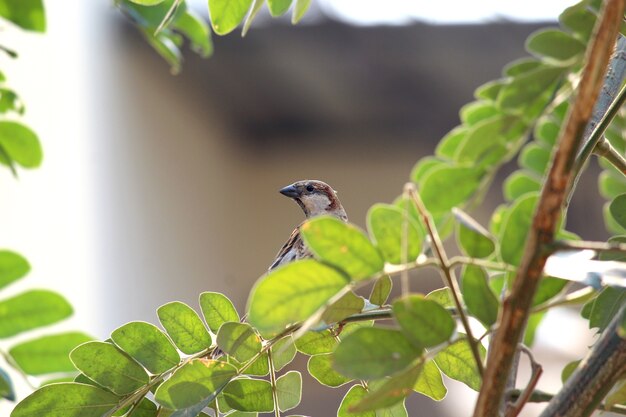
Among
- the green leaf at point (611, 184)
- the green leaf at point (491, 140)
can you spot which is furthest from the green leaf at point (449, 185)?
the green leaf at point (611, 184)

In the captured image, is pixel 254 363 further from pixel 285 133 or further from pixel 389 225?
pixel 285 133

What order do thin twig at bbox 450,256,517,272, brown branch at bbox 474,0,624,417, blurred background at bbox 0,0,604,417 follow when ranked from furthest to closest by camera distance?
blurred background at bbox 0,0,604,417 < thin twig at bbox 450,256,517,272 < brown branch at bbox 474,0,624,417

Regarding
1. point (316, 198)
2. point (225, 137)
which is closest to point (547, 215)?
point (316, 198)

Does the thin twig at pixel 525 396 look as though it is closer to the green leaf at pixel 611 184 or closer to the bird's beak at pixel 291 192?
the green leaf at pixel 611 184

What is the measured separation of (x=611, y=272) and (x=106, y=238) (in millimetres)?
5322

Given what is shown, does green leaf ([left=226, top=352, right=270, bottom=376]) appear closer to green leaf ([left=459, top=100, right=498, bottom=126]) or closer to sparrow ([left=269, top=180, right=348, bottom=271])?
green leaf ([left=459, top=100, right=498, bottom=126])

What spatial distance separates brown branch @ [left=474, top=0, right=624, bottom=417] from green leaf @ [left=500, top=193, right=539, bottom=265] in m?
0.10

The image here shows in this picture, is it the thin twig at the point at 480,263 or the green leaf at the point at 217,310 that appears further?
the green leaf at the point at 217,310

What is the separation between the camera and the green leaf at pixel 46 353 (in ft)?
4.17

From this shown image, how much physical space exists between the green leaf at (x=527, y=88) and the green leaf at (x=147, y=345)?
1.26 ft

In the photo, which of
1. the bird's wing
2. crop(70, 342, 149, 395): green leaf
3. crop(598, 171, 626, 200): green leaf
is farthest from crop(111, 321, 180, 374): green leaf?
the bird's wing

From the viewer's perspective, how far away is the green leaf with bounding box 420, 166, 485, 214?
2.66 ft

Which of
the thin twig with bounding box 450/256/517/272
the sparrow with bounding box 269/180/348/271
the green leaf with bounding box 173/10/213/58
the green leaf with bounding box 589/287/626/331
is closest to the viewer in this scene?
the thin twig with bounding box 450/256/517/272

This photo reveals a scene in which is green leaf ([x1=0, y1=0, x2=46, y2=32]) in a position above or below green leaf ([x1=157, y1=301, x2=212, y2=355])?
above
